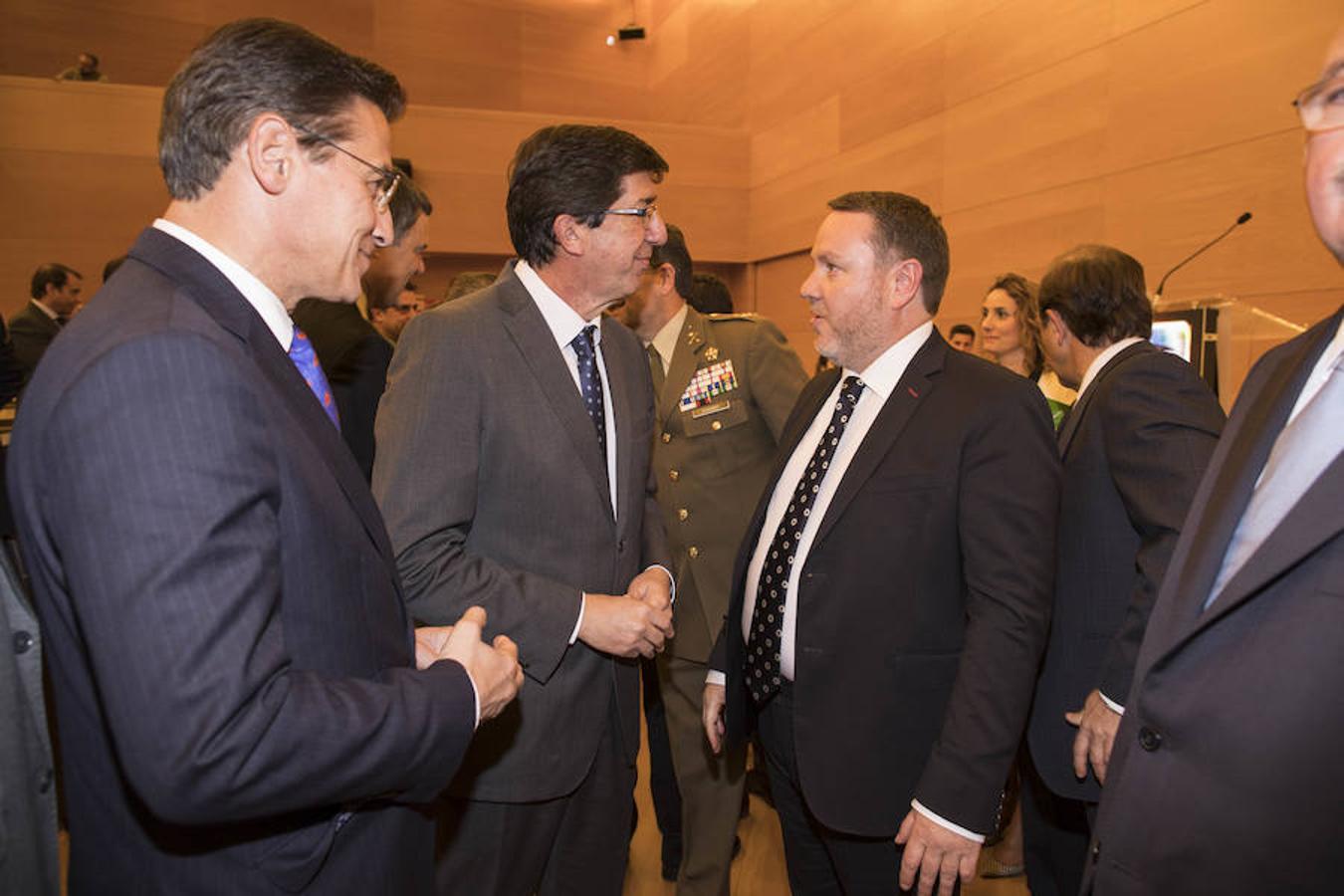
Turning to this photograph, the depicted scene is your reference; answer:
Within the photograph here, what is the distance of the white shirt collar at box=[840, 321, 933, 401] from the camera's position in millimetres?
1737

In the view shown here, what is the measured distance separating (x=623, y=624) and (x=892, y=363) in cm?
78

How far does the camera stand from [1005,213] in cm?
505

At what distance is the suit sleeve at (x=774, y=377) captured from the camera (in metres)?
2.76

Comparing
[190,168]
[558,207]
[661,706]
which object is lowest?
[661,706]

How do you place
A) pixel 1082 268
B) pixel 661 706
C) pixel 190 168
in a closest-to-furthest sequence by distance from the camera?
1. pixel 190 168
2. pixel 1082 268
3. pixel 661 706

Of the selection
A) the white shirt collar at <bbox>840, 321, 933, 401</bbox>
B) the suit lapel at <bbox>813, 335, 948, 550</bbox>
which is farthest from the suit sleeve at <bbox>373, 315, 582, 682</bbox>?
the white shirt collar at <bbox>840, 321, 933, 401</bbox>

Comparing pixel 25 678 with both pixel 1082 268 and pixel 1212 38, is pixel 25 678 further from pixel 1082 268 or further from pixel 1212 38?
pixel 1212 38

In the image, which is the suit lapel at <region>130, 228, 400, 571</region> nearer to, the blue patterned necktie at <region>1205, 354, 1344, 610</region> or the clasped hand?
the clasped hand

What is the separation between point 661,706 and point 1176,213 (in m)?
3.39

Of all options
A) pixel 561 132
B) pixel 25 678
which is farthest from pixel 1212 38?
pixel 25 678

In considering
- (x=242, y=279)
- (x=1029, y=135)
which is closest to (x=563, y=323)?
(x=242, y=279)

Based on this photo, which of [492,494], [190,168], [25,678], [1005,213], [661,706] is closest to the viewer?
[190,168]

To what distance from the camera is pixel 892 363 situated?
1.75 meters

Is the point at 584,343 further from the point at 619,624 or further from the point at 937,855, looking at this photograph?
the point at 937,855
